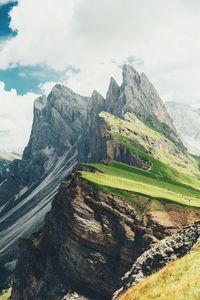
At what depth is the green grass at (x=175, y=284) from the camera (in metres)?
22.6

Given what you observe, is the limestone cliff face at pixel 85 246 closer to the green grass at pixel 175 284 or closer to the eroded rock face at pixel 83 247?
the eroded rock face at pixel 83 247

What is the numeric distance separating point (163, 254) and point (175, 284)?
630 inches

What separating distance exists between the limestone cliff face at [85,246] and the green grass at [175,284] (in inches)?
4157

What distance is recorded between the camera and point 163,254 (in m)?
41.0

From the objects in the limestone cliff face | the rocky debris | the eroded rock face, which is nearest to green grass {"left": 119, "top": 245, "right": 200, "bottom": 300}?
the rocky debris

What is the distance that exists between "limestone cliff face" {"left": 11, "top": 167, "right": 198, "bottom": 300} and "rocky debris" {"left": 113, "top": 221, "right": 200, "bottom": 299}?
92.4 m

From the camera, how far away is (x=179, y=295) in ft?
73.3

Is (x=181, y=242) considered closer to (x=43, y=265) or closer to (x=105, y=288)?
(x=105, y=288)

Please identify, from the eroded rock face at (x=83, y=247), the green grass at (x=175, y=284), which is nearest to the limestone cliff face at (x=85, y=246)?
the eroded rock face at (x=83, y=247)

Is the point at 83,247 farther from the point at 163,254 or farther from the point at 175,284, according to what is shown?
the point at 175,284

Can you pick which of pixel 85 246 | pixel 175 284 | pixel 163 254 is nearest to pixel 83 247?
pixel 85 246

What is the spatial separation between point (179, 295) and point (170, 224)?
4806 inches

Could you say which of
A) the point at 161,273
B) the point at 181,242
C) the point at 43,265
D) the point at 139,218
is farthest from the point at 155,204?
the point at 161,273

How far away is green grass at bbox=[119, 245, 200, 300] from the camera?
22.6 m
